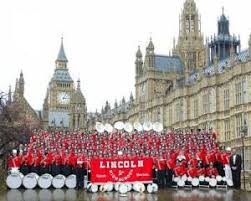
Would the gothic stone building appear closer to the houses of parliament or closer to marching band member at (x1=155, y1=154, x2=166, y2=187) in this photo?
the houses of parliament

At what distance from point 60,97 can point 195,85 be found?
8465cm

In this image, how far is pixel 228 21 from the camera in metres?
58.0

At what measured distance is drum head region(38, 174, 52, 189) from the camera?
83.4 feet

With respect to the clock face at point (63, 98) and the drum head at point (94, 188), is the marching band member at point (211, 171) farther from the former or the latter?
the clock face at point (63, 98)

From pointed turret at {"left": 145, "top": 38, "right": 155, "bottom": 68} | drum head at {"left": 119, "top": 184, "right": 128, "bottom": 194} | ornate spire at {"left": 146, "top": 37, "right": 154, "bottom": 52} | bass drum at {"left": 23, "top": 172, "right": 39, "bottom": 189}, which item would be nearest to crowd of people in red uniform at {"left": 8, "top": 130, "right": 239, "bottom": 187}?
bass drum at {"left": 23, "top": 172, "right": 39, "bottom": 189}

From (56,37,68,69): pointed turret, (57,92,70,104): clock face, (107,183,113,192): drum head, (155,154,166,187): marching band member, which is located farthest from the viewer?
(56,37,68,69): pointed turret

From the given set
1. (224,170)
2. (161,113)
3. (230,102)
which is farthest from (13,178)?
(161,113)

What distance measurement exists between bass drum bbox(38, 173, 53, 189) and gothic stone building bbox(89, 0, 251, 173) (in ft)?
59.2

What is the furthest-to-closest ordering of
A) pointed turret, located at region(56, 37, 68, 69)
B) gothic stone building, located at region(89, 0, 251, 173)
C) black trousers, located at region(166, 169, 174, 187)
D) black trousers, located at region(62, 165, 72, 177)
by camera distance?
pointed turret, located at region(56, 37, 68, 69) < gothic stone building, located at region(89, 0, 251, 173) < black trousers, located at region(166, 169, 174, 187) < black trousers, located at region(62, 165, 72, 177)

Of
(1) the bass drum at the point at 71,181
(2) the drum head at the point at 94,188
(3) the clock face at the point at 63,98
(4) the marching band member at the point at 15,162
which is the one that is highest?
(3) the clock face at the point at 63,98

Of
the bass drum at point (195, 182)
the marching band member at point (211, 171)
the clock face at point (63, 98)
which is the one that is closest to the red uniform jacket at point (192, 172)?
the bass drum at point (195, 182)

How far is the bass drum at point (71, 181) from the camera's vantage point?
1014 inches

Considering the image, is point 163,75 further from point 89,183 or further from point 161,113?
A: point 89,183

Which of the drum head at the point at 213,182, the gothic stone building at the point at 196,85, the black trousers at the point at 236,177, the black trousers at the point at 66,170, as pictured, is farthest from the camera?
the gothic stone building at the point at 196,85
